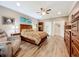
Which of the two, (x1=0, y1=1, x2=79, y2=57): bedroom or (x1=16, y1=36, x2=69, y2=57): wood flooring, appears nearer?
(x1=16, y1=36, x2=69, y2=57): wood flooring

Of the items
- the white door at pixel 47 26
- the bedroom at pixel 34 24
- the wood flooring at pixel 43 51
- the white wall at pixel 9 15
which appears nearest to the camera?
the wood flooring at pixel 43 51

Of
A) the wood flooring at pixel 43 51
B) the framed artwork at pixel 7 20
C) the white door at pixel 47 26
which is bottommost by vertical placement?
the wood flooring at pixel 43 51

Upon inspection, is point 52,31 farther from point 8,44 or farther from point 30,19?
point 8,44

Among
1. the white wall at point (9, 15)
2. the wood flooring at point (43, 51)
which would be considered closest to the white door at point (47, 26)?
the wood flooring at point (43, 51)

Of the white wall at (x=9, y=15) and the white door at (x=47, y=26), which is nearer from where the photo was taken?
the white wall at (x=9, y=15)

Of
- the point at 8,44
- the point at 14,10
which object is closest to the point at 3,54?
the point at 8,44

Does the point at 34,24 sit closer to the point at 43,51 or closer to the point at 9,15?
the point at 9,15

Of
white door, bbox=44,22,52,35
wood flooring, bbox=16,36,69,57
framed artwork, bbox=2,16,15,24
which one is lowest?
wood flooring, bbox=16,36,69,57

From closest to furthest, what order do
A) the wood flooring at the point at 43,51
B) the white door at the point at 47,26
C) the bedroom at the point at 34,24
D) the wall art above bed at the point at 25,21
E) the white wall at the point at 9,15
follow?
the wood flooring at the point at 43,51 → the bedroom at the point at 34,24 → the white wall at the point at 9,15 → the white door at the point at 47,26 → the wall art above bed at the point at 25,21

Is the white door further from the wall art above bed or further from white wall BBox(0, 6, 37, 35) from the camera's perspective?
the wall art above bed

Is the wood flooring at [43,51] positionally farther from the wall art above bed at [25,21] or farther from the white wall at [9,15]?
the wall art above bed at [25,21]

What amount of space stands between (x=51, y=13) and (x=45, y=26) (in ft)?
4.84

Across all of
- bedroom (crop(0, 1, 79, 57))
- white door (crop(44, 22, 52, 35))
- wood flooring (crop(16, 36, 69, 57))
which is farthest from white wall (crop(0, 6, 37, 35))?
white door (crop(44, 22, 52, 35))

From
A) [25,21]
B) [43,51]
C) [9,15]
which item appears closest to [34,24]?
[25,21]
